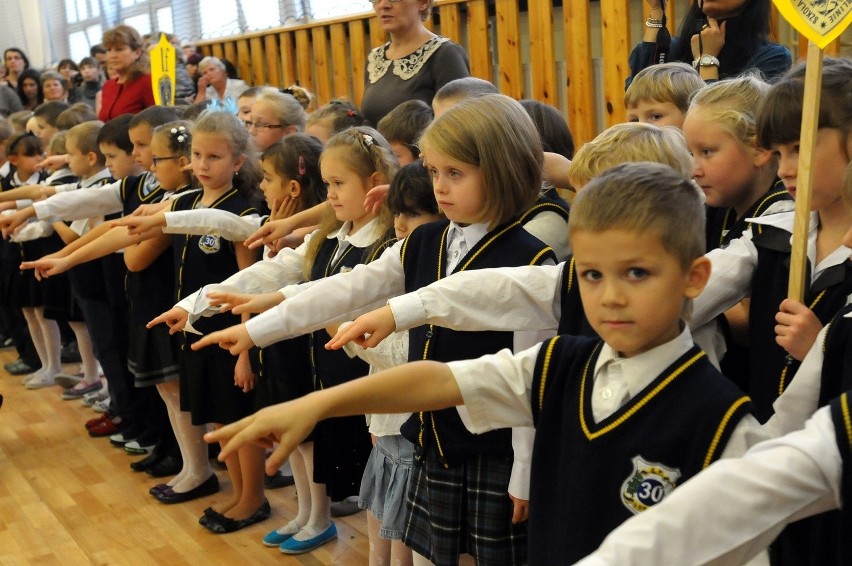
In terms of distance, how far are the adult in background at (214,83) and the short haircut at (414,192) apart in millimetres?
3778

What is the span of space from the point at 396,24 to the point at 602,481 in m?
2.68

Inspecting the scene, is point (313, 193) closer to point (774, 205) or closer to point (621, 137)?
point (621, 137)

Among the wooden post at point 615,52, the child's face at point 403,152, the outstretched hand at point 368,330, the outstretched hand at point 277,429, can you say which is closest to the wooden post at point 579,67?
the wooden post at point 615,52

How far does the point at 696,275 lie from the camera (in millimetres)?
1429

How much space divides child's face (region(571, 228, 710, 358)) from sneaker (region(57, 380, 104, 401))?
14.1 ft

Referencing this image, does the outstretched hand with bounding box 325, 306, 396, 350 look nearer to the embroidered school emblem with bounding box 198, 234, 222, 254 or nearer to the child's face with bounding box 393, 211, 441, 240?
the child's face with bounding box 393, 211, 441, 240

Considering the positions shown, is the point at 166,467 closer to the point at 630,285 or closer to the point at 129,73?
the point at 129,73

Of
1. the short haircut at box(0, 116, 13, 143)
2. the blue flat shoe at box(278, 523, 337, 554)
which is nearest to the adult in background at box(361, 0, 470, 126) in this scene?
the blue flat shoe at box(278, 523, 337, 554)

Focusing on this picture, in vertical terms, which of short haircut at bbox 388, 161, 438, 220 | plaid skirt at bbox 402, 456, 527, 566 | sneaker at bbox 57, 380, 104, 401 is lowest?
sneaker at bbox 57, 380, 104, 401

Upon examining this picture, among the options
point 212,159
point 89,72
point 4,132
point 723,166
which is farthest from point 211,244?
point 89,72

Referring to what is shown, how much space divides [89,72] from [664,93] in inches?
272

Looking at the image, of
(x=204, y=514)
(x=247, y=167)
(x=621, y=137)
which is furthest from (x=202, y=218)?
(x=621, y=137)

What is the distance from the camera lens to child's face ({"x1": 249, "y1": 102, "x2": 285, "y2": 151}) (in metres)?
3.74

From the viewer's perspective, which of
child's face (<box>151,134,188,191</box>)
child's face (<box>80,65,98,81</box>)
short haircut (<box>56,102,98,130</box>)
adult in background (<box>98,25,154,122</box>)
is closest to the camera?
child's face (<box>151,134,188,191</box>)
